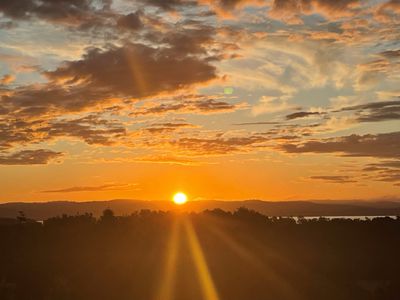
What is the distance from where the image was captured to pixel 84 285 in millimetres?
28875

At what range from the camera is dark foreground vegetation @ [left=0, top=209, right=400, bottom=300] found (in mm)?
29594

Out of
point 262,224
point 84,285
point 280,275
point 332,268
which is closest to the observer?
point 84,285

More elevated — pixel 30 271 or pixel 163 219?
pixel 163 219

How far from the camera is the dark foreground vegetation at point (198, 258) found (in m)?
29.6

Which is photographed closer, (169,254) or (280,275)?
(280,275)

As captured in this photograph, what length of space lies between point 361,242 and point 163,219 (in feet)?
50.2

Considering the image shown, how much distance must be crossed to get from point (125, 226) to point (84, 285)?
13.7 m

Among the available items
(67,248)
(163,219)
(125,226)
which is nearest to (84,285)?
(67,248)

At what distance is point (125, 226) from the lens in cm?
4253

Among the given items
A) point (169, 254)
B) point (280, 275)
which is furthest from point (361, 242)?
point (169, 254)

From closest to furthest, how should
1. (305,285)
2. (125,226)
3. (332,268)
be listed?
(305,285) → (332,268) → (125,226)

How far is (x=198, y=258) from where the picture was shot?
116 ft

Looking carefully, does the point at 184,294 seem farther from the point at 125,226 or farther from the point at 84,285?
the point at 125,226

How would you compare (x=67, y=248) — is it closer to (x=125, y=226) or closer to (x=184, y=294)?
(x=125, y=226)
